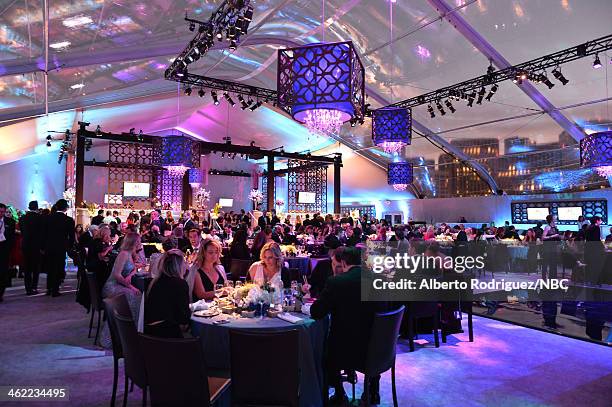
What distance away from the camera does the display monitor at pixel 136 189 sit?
15648mm

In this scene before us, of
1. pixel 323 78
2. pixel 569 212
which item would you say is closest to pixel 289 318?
pixel 323 78

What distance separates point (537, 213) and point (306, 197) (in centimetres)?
860

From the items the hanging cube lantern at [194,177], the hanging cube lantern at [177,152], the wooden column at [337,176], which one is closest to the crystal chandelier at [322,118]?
Result: the hanging cube lantern at [177,152]

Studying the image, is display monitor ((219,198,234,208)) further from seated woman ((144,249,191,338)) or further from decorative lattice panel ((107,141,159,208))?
seated woman ((144,249,191,338))

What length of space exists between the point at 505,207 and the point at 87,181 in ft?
53.0

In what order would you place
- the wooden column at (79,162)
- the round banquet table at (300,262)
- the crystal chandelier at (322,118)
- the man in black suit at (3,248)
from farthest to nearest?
1. the wooden column at (79,162)
2. the round banquet table at (300,262)
3. the man in black suit at (3,248)
4. the crystal chandelier at (322,118)

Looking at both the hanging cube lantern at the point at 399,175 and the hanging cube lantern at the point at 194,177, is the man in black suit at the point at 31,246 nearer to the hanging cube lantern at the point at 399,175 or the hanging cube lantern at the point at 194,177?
the hanging cube lantern at the point at 194,177

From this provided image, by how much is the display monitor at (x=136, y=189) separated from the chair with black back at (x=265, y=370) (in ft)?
47.9

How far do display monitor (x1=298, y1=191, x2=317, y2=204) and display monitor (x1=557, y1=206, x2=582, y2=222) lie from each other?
905 cm

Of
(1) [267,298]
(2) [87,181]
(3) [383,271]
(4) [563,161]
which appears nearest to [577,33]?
(4) [563,161]

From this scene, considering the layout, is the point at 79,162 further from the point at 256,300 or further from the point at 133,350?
the point at 133,350

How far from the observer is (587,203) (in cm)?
1358

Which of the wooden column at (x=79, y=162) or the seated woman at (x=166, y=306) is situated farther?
the wooden column at (x=79, y=162)

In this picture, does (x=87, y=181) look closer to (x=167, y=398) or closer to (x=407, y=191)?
(x=407, y=191)
